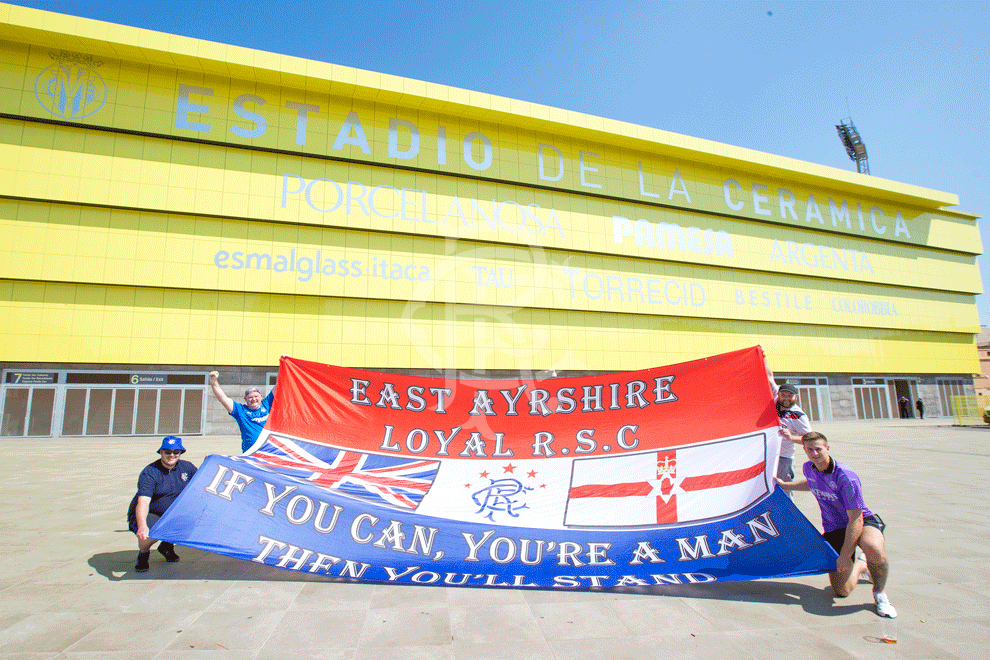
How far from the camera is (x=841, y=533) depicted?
185 inches

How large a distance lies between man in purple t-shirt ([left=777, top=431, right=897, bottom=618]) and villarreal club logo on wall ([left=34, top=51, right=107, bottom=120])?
3102 cm

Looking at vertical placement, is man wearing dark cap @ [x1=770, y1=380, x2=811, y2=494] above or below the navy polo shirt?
above

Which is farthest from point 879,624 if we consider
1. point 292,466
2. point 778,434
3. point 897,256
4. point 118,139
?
point 897,256

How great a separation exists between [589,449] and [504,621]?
2.45 meters

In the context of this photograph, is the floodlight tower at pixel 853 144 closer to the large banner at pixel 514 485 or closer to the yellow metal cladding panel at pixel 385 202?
the yellow metal cladding panel at pixel 385 202

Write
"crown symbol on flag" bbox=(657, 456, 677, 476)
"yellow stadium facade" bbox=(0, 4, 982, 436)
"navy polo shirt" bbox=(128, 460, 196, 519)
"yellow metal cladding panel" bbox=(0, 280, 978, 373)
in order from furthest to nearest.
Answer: "yellow stadium facade" bbox=(0, 4, 982, 436)
"yellow metal cladding panel" bbox=(0, 280, 978, 373)
"crown symbol on flag" bbox=(657, 456, 677, 476)
"navy polo shirt" bbox=(128, 460, 196, 519)

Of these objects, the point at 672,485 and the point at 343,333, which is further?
the point at 343,333

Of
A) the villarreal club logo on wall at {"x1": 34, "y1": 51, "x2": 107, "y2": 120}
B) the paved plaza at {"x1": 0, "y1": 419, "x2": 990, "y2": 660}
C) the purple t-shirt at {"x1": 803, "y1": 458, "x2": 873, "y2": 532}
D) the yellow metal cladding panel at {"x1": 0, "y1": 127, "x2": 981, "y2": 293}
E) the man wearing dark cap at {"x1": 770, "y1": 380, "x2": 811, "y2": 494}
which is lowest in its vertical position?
the paved plaza at {"x1": 0, "y1": 419, "x2": 990, "y2": 660}

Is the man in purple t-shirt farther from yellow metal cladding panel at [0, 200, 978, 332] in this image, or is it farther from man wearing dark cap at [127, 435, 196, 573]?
yellow metal cladding panel at [0, 200, 978, 332]

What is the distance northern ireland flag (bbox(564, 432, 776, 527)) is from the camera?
516 centimetres

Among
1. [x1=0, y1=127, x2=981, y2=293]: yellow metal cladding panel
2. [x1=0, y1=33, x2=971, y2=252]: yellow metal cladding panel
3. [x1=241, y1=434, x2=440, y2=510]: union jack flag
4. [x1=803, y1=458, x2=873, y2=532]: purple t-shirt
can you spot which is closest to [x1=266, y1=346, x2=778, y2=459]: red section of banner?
[x1=241, y1=434, x2=440, y2=510]: union jack flag

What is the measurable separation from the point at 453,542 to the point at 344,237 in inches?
936

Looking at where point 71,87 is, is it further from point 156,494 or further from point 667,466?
point 667,466

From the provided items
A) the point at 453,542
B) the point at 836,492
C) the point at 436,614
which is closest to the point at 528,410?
the point at 453,542
